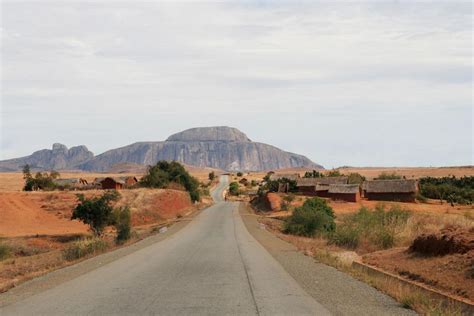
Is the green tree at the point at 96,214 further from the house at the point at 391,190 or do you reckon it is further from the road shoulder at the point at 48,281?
the house at the point at 391,190

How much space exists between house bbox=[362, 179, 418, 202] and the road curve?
56898mm

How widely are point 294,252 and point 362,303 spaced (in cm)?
1348

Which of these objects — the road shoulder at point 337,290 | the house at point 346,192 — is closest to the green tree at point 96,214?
the road shoulder at point 337,290

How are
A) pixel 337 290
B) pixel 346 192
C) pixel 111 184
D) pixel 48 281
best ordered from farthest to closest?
pixel 111 184 → pixel 346 192 → pixel 48 281 → pixel 337 290

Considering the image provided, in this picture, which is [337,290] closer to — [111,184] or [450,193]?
[450,193]

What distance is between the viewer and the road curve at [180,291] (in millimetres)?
Answer: 12047

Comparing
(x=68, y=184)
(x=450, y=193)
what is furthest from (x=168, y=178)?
(x=450, y=193)

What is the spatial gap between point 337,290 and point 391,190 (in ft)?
219

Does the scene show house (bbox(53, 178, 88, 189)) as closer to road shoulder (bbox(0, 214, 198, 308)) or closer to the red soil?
the red soil

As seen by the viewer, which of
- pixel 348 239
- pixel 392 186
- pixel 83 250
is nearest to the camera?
pixel 348 239

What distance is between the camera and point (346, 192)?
79.8 metres

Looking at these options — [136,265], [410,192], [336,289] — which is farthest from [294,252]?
[410,192]

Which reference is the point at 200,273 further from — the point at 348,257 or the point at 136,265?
the point at 348,257

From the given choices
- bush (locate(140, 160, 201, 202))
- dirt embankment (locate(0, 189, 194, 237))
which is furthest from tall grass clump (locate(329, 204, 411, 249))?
bush (locate(140, 160, 201, 202))
